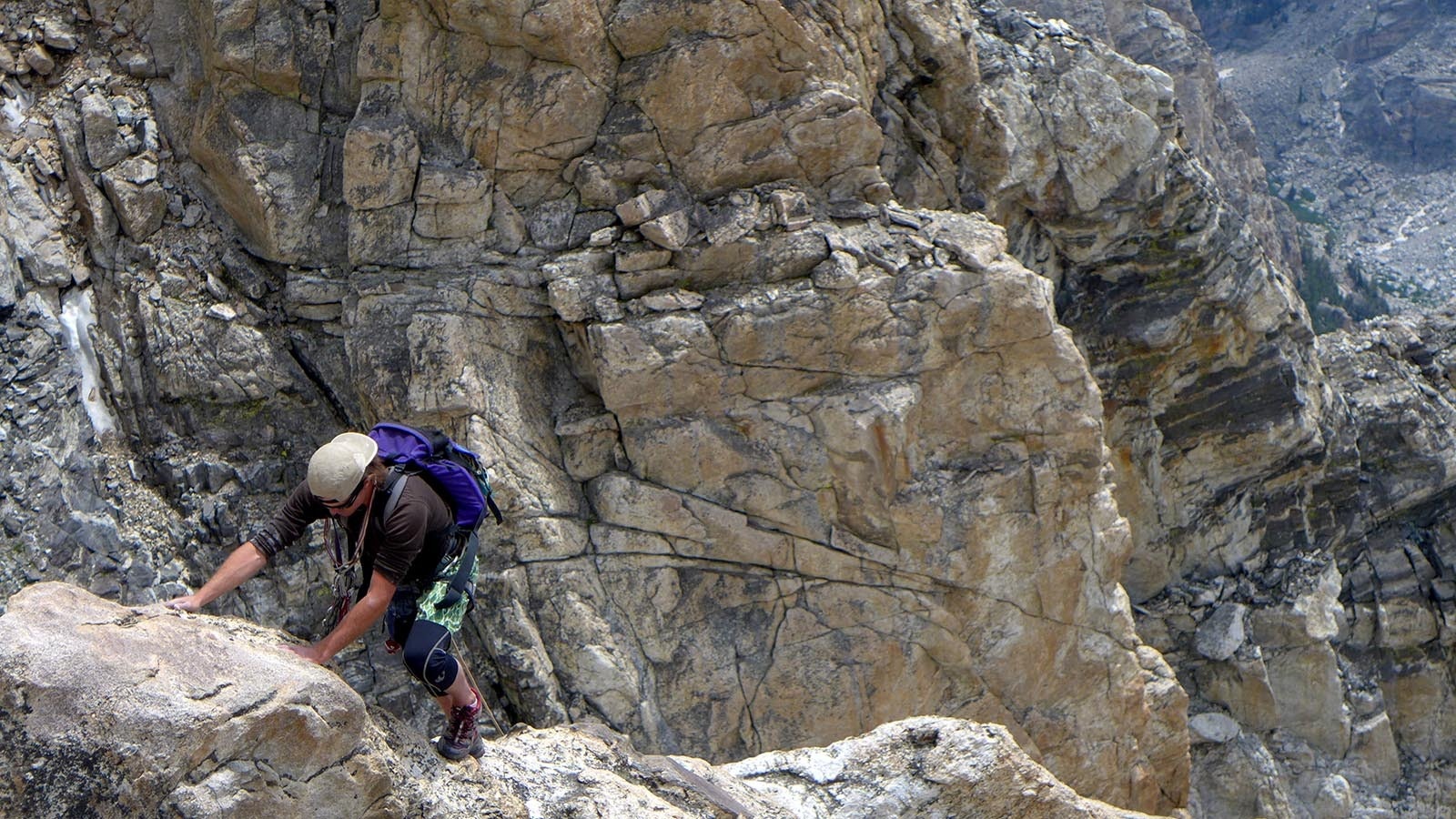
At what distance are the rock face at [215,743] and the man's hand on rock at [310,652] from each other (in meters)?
Result: 0.09

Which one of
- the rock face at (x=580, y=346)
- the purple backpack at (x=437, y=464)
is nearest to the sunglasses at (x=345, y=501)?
the purple backpack at (x=437, y=464)

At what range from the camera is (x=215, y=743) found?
686 centimetres

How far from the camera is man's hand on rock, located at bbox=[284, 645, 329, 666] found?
7441 millimetres

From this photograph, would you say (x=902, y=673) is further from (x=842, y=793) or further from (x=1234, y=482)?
(x=1234, y=482)

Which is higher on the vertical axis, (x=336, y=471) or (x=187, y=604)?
(x=336, y=471)

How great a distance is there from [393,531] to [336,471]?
0.51 m

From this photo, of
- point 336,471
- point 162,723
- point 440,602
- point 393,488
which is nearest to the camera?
point 162,723

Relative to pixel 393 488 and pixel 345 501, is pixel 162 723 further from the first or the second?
pixel 393 488

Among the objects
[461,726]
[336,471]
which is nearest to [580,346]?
[461,726]

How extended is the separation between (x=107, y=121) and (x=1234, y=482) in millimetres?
20452

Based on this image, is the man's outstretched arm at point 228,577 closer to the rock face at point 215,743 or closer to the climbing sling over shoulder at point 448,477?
the rock face at point 215,743

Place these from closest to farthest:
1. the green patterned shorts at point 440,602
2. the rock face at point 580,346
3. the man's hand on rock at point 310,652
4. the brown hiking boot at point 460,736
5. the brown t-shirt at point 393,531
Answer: the man's hand on rock at point 310,652, the brown t-shirt at point 393,531, the brown hiking boot at point 460,736, the green patterned shorts at point 440,602, the rock face at point 580,346

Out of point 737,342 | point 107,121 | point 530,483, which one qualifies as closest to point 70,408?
point 107,121

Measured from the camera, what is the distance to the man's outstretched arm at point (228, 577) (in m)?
7.48
